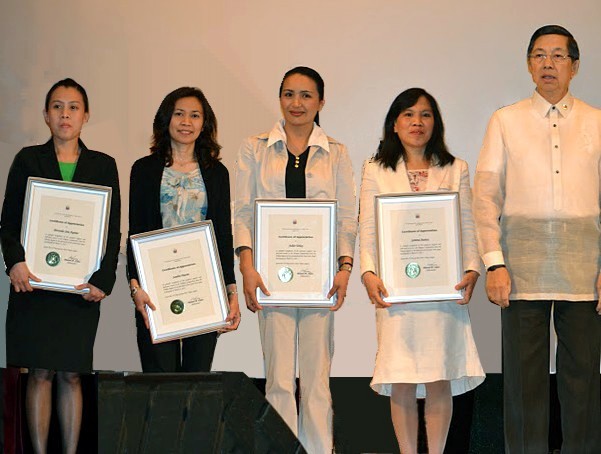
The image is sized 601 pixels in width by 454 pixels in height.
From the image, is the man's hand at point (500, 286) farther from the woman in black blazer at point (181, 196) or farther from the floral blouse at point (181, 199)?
the floral blouse at point (181, 199)

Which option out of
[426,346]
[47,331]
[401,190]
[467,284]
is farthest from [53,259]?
[467,284]

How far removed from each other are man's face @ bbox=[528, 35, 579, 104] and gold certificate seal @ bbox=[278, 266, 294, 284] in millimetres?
1321

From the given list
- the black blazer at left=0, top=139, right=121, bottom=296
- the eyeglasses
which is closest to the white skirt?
the eyeglasses

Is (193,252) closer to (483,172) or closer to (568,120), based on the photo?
(483,172)

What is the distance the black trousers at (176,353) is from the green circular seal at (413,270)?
88cm

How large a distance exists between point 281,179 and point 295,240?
11.0 inches

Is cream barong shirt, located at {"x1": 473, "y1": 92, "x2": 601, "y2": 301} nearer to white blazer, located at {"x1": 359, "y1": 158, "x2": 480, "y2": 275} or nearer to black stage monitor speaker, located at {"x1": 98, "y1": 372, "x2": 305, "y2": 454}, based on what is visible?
white blazer, located at {"x1": 359, "y1": 158, "x2": 480, "y2": 275}

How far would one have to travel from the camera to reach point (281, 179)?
13.4ft

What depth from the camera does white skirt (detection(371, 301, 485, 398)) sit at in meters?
3.89

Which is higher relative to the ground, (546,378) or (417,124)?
(417,124)

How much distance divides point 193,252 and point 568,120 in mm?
1696

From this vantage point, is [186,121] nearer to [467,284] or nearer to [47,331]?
[47,331]

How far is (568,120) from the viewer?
387 centimetres

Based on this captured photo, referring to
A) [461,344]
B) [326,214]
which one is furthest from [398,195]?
[461,344]
